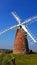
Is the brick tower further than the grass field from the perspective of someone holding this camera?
Yes

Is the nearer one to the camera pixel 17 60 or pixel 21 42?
pixel 17 60

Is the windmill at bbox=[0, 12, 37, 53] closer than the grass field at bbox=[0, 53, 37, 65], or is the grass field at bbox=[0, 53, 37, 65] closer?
the grass field at bbox=[0, 53, 37, 65]

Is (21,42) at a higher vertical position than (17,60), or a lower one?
higher

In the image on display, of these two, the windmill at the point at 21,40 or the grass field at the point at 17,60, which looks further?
the windmill at the point at 21,40

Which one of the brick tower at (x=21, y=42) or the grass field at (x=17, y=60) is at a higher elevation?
the brick tower at (x=21, y=42)

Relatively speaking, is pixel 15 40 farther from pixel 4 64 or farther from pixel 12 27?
pixel 4 64

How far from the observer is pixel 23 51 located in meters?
46.4

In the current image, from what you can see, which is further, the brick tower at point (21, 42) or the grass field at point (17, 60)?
the brick tower at point (21, 42)

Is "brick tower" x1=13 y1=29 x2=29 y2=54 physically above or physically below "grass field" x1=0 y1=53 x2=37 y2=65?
above

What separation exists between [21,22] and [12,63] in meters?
37.6

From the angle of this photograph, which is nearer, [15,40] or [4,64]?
[4,64]

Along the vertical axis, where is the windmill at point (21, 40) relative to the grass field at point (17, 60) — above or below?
above

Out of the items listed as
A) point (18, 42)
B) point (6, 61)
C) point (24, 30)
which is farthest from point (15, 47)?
point (6, 61)

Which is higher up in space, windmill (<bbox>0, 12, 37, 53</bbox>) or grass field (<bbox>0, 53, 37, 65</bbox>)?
windmill (<bbox>0, 12, 37, 53</bbox>)
